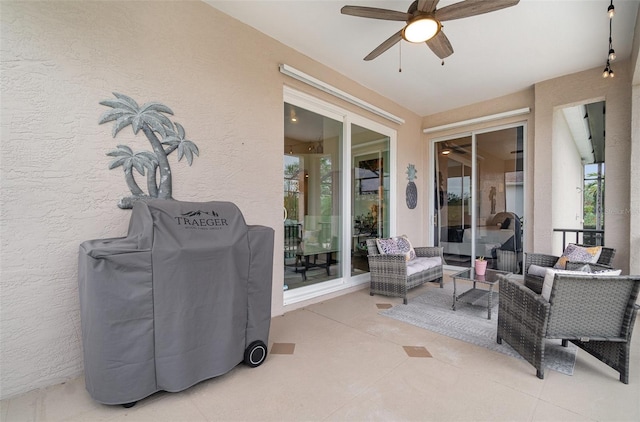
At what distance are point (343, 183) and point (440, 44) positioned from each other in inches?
83.4

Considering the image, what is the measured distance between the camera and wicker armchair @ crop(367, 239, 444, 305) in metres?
3.61

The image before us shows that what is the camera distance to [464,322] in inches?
116

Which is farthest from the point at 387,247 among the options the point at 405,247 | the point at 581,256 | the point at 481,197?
the point at 481,197

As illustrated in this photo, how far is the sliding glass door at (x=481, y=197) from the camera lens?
475 centimetres

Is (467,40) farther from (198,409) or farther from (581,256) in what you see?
(198,409)

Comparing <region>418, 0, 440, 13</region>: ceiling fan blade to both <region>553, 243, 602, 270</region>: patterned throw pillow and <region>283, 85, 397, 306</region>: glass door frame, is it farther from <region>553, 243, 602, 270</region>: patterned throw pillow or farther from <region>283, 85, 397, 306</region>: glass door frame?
<region>553, 243, 602, 270</region>: patterned throw pillow

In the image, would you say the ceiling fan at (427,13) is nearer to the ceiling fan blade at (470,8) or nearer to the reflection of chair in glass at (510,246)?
the ceiling fan blade at (470,8)

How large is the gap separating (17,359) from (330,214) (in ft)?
10.9

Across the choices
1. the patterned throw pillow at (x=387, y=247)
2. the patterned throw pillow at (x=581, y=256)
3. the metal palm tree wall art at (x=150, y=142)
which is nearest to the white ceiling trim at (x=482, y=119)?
the patterned throw pillow at (x=581, y=256)

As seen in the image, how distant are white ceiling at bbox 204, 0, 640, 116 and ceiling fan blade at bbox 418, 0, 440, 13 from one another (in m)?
0.58

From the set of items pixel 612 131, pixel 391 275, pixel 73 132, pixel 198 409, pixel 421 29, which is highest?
pixel 421 29

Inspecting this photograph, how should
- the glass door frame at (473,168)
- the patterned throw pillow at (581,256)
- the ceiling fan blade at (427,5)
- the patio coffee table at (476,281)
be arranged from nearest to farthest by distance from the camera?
1. the ceiling fan blade at (427,5)
2. the patio coffee table at (476,281)
3. the patterned throw pillow at (581,256)
4. the glass door frame at (473,168)

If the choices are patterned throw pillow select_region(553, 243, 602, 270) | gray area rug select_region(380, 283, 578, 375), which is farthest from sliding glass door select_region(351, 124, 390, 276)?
patterned throw pillow select_region(553, 243, 602, 270)

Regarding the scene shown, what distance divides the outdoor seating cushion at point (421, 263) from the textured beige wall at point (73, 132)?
2447 mm
